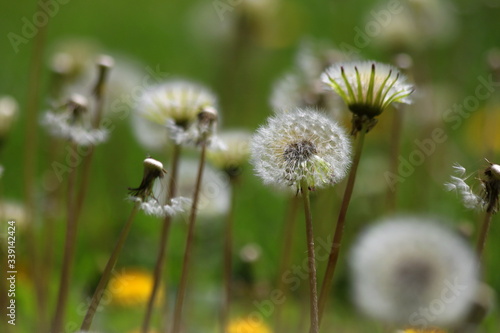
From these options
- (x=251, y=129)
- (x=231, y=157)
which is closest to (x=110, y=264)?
(x=231, y=157)

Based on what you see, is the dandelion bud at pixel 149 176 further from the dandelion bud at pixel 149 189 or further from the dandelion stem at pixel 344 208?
the dandelion stem at pixel 344 208

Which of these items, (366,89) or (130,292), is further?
(130,292)

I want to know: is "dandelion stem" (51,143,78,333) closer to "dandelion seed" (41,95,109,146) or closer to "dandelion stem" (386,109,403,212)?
"dandelion seed" (41,95,109,146)

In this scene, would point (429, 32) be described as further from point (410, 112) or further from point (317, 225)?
point (317, 225)

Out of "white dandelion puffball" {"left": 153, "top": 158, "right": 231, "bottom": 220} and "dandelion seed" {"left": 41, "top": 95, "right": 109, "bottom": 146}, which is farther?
"white dandelion puffball" {"left": 153, "top": 158, "right": 231, "bottom": 220}

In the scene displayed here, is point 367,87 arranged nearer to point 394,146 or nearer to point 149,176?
point 149,176

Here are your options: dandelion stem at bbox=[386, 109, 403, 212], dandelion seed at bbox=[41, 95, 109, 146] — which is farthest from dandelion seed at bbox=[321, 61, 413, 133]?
dandelion stem at bbox=[386, 109, 403, 212]

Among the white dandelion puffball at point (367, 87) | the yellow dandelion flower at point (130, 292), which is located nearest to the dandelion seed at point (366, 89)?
the white dandelion puffball at point (367, 87)
